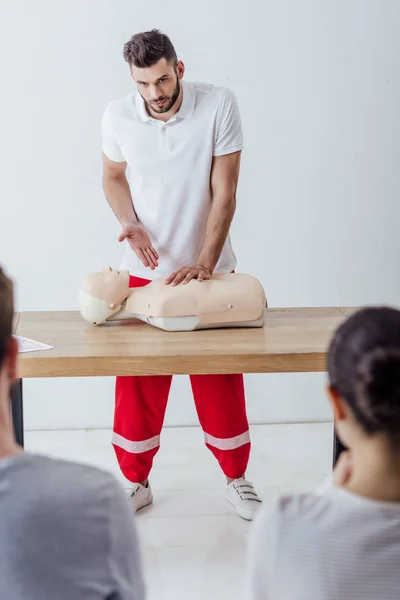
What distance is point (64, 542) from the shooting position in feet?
3.04

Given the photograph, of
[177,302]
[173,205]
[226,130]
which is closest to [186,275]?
[177,302]

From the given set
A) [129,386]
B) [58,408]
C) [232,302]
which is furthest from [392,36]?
[58,408]

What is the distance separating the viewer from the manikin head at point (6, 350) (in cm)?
100

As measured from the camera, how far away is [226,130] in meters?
2.50

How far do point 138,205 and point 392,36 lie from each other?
4.75 feet

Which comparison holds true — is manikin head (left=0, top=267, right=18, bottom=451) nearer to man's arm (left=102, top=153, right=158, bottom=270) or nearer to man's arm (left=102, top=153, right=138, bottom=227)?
man's arm (left=102, top=153, right=158, bottom=270)

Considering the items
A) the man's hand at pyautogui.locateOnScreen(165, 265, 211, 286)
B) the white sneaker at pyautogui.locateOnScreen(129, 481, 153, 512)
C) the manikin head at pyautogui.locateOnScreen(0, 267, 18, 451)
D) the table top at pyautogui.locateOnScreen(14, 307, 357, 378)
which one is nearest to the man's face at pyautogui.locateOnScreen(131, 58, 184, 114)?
the man's hand at pyautogui.locateOnScreen(165, 265, 211, 286)

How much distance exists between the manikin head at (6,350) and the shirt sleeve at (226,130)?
156cm

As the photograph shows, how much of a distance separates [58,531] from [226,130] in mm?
1792

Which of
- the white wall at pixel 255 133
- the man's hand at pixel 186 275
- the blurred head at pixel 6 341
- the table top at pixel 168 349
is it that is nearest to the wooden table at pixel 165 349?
the table top at pixel 168 349

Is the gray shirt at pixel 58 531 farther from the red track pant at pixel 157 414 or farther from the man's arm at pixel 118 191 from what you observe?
the man's arm at pixel 118 191

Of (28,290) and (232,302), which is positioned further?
(28,290)

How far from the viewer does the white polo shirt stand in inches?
98.8

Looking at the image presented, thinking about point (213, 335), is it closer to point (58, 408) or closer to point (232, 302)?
point (232, 302)
